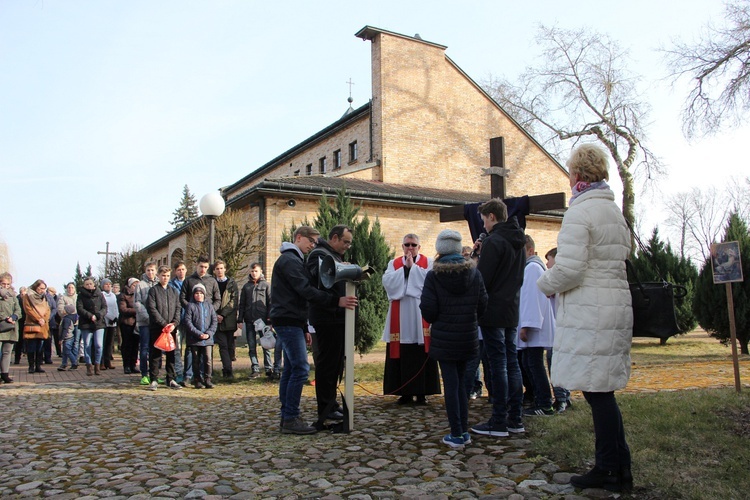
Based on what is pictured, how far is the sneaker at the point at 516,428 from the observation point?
224 inches

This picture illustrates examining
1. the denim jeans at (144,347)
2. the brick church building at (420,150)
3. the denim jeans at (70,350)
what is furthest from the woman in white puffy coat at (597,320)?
the brick church building at (420,150)

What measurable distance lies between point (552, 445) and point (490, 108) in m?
27.5

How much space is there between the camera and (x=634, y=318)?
13.5 ft

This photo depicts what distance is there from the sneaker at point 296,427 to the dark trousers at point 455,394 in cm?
145

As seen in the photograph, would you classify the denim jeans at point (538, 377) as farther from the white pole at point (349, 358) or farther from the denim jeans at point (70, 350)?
the denim jeans at point (70, 350)

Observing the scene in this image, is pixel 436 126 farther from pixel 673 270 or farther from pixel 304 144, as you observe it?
pixel 673 270

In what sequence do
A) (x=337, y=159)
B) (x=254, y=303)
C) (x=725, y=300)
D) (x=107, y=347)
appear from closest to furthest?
(x=254, y=303), (x=107, y=347), (x=725, y=300), (x=337, y=159)

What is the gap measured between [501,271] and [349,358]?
5.46 ft

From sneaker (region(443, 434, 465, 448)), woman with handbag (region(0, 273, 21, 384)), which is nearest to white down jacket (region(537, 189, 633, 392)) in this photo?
sneaker (region(443, 434, 465, 448))

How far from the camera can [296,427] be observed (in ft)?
19.5

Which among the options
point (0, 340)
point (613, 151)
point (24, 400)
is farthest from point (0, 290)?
point (613, 151)

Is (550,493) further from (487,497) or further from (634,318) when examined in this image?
(634,318)

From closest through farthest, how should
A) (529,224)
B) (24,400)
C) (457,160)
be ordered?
(24,400) → (529,224) → (457,160)

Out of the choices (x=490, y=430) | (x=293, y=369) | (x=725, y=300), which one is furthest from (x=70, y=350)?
(x=725, y=300)
